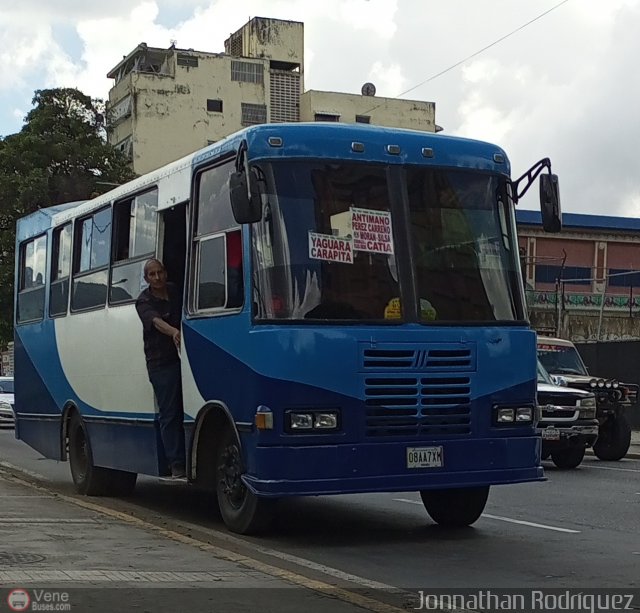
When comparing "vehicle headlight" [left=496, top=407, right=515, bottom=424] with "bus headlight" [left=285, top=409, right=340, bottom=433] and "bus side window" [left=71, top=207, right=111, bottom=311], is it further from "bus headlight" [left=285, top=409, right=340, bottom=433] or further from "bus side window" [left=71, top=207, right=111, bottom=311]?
"bus side window" [left=71, top=207, right=111, bottom=311]

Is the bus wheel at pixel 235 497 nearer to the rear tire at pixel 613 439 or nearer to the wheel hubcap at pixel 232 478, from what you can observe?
the wheel hubcap at pixel 232 478

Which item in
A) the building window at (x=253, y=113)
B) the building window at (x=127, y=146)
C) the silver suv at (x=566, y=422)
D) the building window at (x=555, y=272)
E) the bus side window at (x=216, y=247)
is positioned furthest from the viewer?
the building window at (x=253, y=113)

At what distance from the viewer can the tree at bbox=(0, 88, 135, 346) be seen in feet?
148

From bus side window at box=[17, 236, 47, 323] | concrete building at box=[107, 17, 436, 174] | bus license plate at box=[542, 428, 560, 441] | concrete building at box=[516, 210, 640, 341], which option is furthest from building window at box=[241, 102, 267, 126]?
bus side window at box=[17, 236, 47, 323]

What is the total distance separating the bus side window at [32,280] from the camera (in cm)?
1588

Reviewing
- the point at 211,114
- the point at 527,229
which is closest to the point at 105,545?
the point at 527,229

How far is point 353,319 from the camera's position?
9875mm

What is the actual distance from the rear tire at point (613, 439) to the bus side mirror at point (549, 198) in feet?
35.5

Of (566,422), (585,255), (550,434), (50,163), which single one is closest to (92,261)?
(550,434)

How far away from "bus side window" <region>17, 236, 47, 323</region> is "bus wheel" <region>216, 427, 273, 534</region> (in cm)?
596

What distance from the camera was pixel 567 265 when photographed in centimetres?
5125

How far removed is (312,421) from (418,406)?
34.5 inches

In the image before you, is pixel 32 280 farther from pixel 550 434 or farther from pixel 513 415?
pixel 513 415

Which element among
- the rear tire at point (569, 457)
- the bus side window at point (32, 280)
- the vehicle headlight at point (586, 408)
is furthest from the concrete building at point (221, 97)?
the bus side window at point (32, 280)
